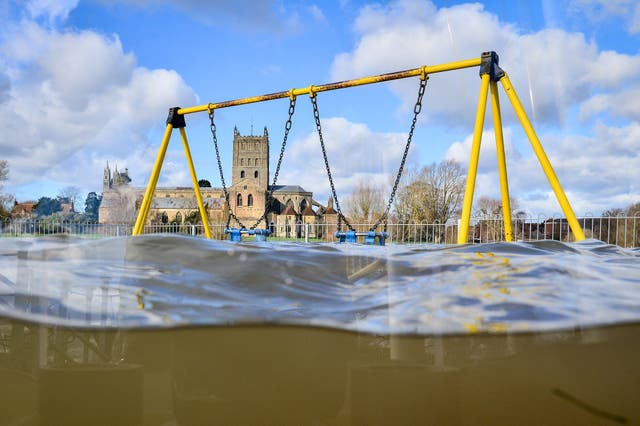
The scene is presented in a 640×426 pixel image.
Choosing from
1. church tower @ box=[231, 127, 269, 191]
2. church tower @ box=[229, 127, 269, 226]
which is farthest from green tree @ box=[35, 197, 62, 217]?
church tower @ box=[229, 127, 269, 226]

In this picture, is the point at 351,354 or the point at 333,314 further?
the point at 333,314

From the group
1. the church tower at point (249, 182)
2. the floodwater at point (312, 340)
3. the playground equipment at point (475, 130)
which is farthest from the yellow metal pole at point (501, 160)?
the church tower at point (249, 182)

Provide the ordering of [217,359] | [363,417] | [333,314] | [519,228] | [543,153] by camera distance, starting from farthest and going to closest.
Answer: [519,228] → [543,153] → [333,314] → [217,359] → [363,417]

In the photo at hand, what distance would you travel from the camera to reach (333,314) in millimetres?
1301

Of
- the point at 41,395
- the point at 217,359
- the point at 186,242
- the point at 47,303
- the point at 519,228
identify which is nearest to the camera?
the point at 41,395

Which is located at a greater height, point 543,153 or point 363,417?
point 543,153

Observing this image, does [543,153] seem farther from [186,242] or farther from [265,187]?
[265,187]

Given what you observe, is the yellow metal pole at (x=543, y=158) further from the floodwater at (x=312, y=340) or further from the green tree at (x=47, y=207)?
the green tree at (x=47, y=207)

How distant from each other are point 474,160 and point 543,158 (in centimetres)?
58

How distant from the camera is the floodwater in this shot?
3.39 feet

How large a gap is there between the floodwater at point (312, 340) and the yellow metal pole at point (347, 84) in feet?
10.6

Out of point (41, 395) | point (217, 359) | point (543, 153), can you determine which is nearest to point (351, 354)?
point (217, 359)

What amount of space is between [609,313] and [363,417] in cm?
92

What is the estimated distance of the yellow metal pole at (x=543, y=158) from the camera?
359cm
